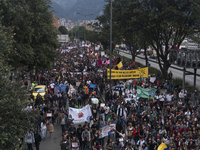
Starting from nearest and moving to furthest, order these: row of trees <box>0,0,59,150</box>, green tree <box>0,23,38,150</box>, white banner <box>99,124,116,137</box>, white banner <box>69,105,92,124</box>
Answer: green tree <box>0,23,38,150</box>, white banner <box>99,124,116,137</box>, white banner <box>69,105,92,124</box>, row of trees <box>0,0,59,150</box>

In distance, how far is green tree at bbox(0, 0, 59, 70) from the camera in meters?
19.1

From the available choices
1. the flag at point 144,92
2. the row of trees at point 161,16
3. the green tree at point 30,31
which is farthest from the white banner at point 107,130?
the row of trees at point 161,16

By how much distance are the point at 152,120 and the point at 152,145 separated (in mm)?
2384

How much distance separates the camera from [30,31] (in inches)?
781

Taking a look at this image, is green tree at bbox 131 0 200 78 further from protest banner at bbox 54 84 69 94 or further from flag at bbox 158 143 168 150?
flag at bbox 158 143 168 150

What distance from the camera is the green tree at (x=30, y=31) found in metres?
19.1

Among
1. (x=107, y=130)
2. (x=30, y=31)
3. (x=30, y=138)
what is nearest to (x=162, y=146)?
(x=107, y=130)

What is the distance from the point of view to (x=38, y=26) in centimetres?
2141

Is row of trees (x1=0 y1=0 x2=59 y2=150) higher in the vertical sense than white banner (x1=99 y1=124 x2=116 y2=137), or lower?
higher

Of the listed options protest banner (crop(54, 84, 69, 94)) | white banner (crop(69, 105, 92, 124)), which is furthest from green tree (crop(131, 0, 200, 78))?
white banner (crop(69, 105, 92, 124))

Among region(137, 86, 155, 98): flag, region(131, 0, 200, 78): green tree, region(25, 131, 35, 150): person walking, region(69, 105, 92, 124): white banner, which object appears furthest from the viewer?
region(131, 0, 200, 78): green tree

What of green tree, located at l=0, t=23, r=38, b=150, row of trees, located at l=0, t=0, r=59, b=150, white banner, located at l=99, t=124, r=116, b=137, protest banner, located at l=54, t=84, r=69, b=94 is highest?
row of trees, located at l=0, t=0, r=59, b=150

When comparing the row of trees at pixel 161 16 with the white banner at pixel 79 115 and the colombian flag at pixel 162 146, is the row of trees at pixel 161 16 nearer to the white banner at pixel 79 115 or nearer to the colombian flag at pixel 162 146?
the white banner at pixel 79 115

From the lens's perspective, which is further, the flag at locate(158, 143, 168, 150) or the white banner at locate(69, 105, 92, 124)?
the white banner at locate(69, 105, 92, 124)
